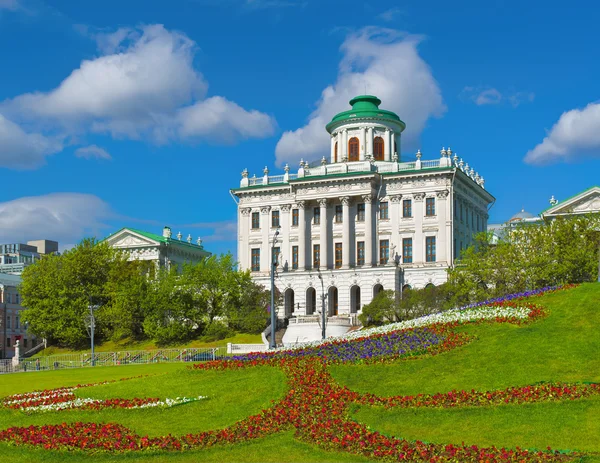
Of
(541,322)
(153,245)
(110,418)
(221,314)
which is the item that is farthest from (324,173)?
(110,418)

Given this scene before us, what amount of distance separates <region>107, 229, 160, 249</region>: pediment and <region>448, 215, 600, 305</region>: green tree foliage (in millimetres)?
53260

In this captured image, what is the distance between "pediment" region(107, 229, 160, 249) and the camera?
108500 mm

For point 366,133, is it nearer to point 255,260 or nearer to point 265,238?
point 265,238

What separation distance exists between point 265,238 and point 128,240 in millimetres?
24291

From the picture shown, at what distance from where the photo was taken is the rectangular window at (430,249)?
8631 cm

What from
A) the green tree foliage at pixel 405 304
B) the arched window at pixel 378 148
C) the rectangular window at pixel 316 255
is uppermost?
the arched window at pixel 378 148

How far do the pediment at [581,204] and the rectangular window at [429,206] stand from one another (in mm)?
13010

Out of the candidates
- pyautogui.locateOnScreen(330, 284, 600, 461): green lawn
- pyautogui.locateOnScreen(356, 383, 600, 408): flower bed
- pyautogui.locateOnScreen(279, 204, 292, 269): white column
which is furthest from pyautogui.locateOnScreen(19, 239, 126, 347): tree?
pyautogui.locateOnScreen(356, 383, 600, 408): flower bed

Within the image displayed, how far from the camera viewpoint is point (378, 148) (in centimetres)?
9425

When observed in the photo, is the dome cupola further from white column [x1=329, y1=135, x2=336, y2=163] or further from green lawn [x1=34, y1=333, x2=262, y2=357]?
green lawn [x1=34, y1=333, x2=262, y2=357]

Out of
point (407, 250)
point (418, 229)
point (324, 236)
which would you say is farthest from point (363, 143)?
point (407, 250)

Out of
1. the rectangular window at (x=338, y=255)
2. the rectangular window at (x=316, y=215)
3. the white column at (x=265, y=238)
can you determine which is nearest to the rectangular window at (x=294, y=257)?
the white column at (x=265, y=238)

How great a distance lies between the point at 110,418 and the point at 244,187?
72.3m

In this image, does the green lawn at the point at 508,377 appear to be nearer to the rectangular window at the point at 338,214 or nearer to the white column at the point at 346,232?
the white column at the point at 346,232
